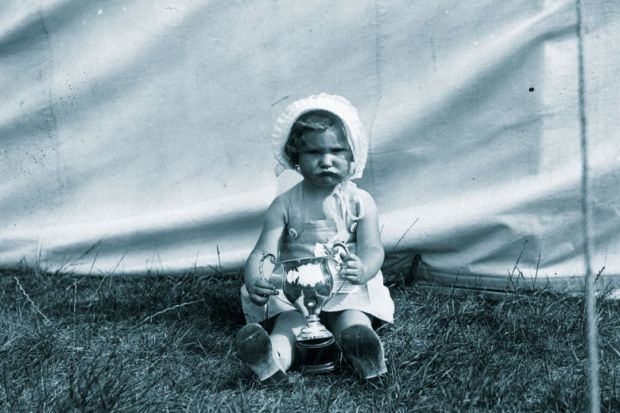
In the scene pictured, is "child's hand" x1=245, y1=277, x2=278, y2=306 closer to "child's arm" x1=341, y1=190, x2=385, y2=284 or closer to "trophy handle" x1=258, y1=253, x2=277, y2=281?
"trophy handle" x1=258, y1=253, x2=277, y2=281

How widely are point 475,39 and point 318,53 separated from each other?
504mm

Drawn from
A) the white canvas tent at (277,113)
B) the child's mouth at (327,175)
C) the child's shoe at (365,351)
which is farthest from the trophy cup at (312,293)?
the white canvas tent at (277,113)

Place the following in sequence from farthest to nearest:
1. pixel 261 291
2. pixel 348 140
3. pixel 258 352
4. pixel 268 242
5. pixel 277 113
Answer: pixel 277 113 → pixel 268 242 → pixel 348 140 → pixel 261 291 → pixel 258 352

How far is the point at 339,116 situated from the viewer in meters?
2.24

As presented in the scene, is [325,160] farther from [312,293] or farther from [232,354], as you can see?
[232,354]

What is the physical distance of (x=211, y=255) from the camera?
2.95 m

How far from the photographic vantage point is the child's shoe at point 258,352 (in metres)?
2.01

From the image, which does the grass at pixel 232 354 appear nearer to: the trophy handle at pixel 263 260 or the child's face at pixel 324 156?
the trophy handle at pixel 263 260

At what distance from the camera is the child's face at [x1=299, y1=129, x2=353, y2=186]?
2.23 metres

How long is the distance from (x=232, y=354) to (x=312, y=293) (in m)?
0.30

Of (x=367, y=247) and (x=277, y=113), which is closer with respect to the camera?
(x=367, y=247)

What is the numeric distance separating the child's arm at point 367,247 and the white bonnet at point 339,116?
0.36 ft

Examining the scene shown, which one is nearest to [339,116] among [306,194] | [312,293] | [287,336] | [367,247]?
[306,194]

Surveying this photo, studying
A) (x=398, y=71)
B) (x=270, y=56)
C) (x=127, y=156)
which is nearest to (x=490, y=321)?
(x=398, y=71)
